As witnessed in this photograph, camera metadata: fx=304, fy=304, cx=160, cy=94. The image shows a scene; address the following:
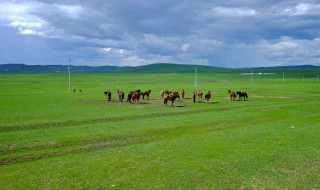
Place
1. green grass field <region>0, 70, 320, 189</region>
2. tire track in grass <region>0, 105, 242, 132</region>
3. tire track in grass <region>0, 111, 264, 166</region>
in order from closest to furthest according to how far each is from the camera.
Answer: green grass field <region>0, 70, 320, 189</region>, tire track in grass <region>0, 111, 264, 166</region>, tire track in grass <region>0, 105, 242, 132</region>

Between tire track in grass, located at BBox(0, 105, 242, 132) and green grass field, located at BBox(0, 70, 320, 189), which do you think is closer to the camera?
green grass field, located at BBox(0, 70, 320, 189)

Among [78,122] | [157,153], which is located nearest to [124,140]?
[157,153]

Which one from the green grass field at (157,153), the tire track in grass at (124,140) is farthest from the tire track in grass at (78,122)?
the tire track in grass at (124,140)

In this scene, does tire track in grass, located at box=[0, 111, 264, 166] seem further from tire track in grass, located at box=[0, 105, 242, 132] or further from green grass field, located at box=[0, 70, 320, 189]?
tire track in grass, located at box=[0, 105, 242, 132]

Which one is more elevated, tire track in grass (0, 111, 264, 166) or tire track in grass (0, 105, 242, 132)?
tire track in grass (0, 105, 242, 132)

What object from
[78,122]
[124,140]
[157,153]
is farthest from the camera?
[78,122]

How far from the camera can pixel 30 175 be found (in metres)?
12.1

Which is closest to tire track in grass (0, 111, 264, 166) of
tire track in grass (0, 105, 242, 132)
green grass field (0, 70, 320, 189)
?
green grass field (0, 70, 320, 189)

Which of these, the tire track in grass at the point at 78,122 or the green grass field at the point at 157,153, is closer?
the green grass field at the point at 157,153

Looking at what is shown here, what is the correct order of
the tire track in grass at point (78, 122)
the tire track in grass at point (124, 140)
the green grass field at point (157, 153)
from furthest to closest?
the tire track in grass at point (78, 122)
the tire track in grass at point (124, 140)
the green grass field at point (157, 153)

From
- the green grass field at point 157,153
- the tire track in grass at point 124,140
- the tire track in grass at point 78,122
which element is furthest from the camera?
the tire track in grass at point 78,122

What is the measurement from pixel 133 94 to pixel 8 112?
15.6 m

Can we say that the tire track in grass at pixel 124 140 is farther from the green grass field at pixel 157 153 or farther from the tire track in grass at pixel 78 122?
the tire track in grass at pixel 78 122

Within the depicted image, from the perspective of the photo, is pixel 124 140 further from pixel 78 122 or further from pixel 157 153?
pixel 78 122
